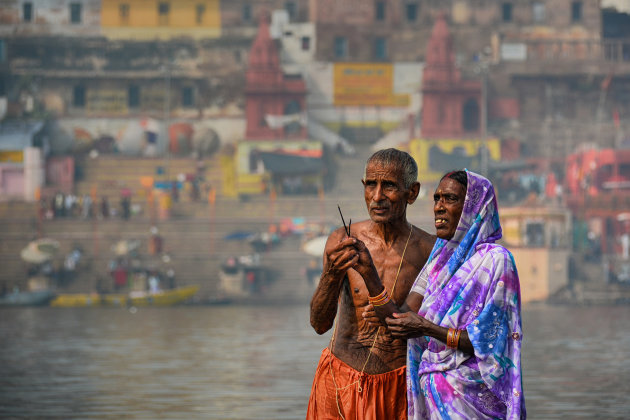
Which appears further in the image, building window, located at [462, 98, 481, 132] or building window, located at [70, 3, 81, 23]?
building window, located at [70, 3, 81, 23]

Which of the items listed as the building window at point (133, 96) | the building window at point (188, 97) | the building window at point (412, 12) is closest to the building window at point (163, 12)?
the building window at point (133, 96)

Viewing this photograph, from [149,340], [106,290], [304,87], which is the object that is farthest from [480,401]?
[304,87]

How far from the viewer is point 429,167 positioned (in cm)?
4884

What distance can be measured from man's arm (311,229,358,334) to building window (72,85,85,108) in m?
47.9

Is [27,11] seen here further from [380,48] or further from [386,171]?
[386,171]

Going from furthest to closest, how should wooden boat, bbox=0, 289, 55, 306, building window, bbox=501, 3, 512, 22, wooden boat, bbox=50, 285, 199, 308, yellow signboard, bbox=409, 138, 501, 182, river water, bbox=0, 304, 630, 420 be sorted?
building window, bbox=501, 3, 512, 22 < yellow signboard, bbox=409, 138, 501, 182 < wooden boat, bbox=0, 289, 55, 306 < wooden boat, bbox=50, 285, 199, 308 < river water, bbox=0, 304, 630, 420

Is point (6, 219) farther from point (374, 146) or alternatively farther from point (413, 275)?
point (413, 275)

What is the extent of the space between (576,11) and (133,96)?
20.2m

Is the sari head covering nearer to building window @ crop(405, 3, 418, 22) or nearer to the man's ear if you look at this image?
the man's ear

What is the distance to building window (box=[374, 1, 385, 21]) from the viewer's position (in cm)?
5406

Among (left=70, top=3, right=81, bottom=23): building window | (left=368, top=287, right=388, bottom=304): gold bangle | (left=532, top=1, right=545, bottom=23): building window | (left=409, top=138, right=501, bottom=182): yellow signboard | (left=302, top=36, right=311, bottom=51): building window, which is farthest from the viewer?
(left=532, top=1, right=545, bottom=23): building window

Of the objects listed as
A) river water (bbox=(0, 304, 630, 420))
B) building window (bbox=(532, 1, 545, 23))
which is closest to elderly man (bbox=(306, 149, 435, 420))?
river water (bbox=(0, 304, 630, 420))

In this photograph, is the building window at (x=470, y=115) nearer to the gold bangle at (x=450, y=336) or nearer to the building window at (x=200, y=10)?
the building window at (x=200, y=10)

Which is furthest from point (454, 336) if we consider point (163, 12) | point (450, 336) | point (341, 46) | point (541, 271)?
point (163, 12)
